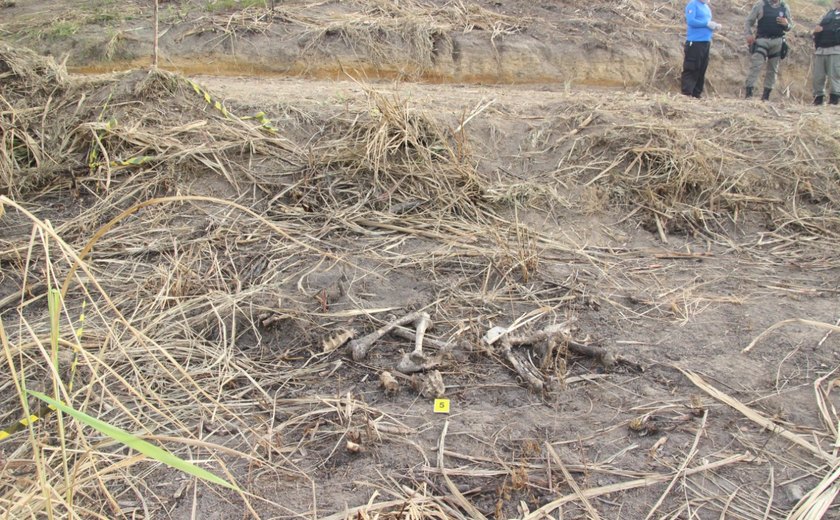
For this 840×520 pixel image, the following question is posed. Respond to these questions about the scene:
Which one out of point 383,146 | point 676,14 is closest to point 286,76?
point 383,146

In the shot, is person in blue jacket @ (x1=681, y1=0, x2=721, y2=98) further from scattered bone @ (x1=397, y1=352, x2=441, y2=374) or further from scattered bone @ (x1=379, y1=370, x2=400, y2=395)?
scattered bone @ (x1=379, y1=370, x2=400, y2=395)

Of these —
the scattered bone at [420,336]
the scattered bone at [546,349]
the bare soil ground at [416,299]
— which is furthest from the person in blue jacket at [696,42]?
the scattered bone at [420,336]

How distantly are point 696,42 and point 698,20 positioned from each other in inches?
9.5

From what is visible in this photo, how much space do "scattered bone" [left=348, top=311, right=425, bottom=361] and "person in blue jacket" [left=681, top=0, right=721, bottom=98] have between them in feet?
17.6

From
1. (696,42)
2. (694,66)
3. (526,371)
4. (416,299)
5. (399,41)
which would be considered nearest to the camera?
(526,371)

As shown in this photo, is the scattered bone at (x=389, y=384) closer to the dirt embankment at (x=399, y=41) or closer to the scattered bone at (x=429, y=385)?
the scattered bone at (x=429, y=385)

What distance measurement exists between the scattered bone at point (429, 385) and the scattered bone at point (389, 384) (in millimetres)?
68

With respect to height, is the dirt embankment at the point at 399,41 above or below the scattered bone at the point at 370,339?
above

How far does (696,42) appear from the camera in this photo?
6527mm

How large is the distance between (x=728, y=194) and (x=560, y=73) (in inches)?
177

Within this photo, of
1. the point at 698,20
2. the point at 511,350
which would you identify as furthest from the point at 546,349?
the point at 698,20

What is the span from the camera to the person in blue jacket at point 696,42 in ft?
20.8

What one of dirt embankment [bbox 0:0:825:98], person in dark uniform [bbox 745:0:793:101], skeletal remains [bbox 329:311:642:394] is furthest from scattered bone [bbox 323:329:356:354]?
person in dark uniform [bbox 745:0:793:101]

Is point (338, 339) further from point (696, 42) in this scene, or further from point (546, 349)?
point (696, 42)
